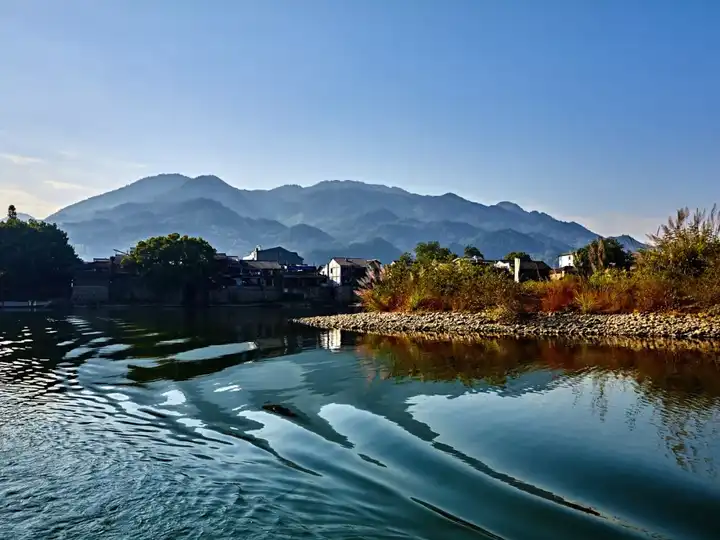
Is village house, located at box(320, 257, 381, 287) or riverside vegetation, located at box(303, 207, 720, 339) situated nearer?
riverside vegetation, located at box(303, 207, 720, 339)

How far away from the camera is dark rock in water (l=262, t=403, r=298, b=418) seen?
10.4 meters

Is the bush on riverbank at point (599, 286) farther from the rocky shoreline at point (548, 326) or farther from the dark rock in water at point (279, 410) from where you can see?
the dark rock in water at point (279, 410)

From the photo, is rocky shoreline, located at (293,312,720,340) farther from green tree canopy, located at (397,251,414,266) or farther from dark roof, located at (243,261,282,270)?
dark roof, located at (243,261,282,270)

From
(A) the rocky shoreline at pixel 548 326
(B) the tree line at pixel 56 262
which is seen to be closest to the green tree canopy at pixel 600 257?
(A) the rocky shoreline at pixel 548 326

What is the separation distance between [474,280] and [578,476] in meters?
21.1

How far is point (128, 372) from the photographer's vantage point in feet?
50.9

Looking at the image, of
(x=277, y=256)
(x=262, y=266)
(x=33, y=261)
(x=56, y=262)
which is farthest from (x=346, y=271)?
(x=277, y=256)

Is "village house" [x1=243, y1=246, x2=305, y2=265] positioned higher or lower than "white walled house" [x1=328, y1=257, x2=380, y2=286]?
higher

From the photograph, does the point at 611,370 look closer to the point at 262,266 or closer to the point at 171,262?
the point at 171,262

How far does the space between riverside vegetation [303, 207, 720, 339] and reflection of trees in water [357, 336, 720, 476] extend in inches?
107

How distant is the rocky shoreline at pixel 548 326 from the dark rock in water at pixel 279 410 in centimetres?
1282

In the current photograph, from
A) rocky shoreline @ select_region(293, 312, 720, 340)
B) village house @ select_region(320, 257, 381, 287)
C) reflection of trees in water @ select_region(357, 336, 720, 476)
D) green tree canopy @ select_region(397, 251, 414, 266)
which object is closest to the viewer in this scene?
reflection of trees in water @ select_region(357, 336, 720, 476)

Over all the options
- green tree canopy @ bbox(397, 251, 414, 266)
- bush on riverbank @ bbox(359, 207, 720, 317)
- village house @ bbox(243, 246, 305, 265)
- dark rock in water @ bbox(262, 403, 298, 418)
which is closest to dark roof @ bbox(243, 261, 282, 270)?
green tree canopy @ bbox(397, 251, 414, 266)

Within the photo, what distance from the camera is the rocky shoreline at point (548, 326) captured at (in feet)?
66.2
